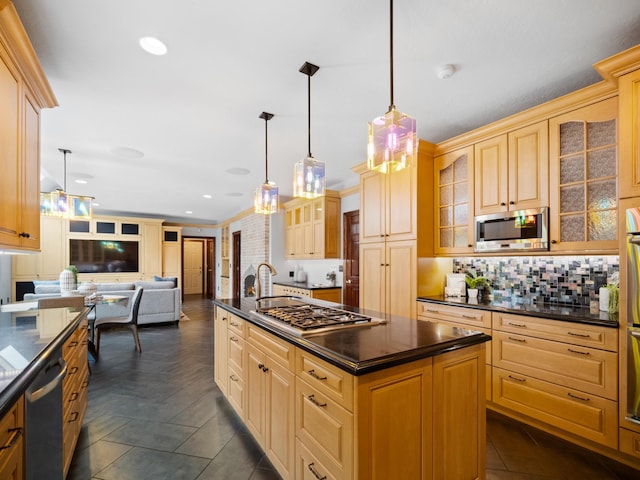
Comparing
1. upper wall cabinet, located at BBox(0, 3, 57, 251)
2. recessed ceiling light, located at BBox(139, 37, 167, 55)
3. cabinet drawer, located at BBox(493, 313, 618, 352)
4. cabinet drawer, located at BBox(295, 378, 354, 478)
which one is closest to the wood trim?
upper wall cabinet, located at BBox(0, 3, 57, 251)

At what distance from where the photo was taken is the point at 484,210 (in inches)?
116

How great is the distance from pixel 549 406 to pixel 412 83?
2.58 metres

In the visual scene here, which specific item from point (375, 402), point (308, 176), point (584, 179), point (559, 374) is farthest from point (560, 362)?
point (308, 176)

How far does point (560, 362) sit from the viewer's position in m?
2.23

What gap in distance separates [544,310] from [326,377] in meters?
2.07

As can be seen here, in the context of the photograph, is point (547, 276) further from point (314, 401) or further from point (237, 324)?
point (237, 324)

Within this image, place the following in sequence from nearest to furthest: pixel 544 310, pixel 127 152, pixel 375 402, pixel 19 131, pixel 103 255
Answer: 1. pixel 375 402
2. pixel 19 131
3. pixel 544 310
4. pixel 127 152
5. pixel 103 255

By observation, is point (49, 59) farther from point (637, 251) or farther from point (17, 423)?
point (637, 251)

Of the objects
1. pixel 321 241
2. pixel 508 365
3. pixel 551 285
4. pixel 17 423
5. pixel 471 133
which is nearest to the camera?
pixel 17 423

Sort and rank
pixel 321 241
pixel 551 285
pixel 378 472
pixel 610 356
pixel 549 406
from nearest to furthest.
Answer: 1. pixel 378 472
2. pixel 610 356
3. pixel 549 406
4. pixel 551 285
5. pixel 321 241

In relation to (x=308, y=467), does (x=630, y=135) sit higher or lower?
higher

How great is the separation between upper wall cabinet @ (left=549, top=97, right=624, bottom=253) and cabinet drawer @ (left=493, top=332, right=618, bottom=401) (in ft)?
2.42

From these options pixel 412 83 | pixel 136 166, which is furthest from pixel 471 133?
pixel 136 166

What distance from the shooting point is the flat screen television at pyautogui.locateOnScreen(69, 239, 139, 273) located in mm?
8250
